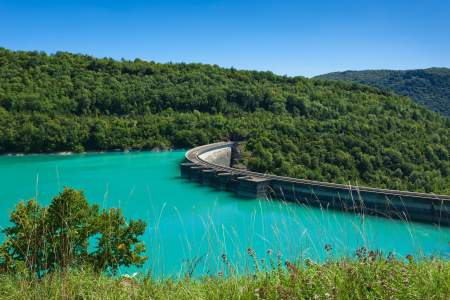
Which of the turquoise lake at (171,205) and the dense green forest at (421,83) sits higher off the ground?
the dense green forest at (421,83)

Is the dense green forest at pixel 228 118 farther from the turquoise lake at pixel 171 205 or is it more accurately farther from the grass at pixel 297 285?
the grass at pixel 297 285

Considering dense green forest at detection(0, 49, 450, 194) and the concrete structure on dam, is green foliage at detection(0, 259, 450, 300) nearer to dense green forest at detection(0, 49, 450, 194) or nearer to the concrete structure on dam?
the concrete structure on dam

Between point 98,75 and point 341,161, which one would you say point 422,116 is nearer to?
point 341,161

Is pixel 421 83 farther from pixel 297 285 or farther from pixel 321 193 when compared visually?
pixel 297 285

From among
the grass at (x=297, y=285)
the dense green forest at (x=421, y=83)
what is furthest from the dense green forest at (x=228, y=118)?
the dense green forest at (x=421, y=83)

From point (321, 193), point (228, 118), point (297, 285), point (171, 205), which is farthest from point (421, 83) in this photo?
point (297, 285)

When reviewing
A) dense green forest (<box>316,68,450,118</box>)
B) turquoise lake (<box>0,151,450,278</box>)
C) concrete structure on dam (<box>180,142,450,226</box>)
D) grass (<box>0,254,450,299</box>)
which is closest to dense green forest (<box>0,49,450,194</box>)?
concrete structure on dam (<box>180,142,450,226</box>)
